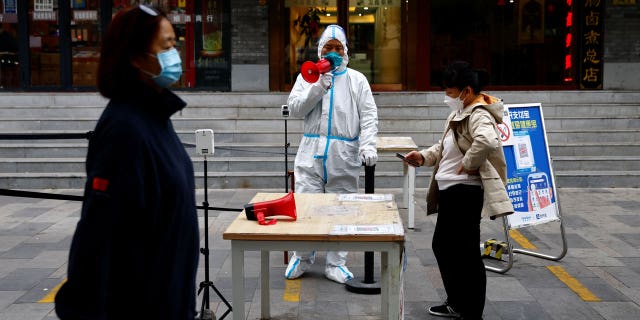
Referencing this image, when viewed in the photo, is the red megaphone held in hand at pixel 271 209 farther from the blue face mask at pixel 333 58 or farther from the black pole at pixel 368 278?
the blue face mask at pixel 333 58

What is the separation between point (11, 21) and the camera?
631 inches

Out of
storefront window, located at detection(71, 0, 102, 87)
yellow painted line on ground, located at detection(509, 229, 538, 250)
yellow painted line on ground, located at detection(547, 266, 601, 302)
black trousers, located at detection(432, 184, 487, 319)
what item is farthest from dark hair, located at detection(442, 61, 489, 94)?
storefront window, located at detection(71, 0, 102, 87)

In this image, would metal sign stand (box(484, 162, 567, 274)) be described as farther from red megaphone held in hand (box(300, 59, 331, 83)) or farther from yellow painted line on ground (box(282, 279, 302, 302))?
red megaphone held in hand (box(300, 59, 331, 83))

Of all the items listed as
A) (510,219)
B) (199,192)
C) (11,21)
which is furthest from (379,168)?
(11,21)

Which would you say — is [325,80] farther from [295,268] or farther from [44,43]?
[44,43]

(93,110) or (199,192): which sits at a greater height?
(93,110)

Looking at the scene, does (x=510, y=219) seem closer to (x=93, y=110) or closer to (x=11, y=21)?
(x=93, y=110)

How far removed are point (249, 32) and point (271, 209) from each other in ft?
38.9

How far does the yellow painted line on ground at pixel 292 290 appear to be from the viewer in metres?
6.00

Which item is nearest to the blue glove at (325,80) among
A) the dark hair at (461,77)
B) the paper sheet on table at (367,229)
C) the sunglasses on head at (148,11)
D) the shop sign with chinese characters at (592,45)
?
the dark hair at (461,77)

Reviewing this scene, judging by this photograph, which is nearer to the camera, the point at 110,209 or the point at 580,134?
the point at 110,209

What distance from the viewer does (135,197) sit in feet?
7.93

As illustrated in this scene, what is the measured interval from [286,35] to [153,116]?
1392 centimetres

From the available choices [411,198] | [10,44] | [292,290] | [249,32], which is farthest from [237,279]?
[10,44]
